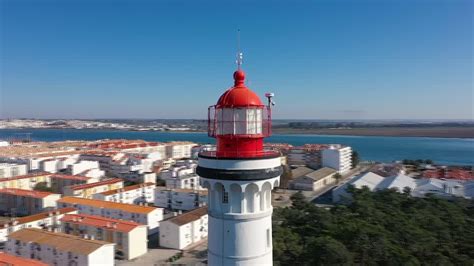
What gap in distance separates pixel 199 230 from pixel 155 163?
23490 mm

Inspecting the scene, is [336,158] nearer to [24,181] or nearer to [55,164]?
[55,164]

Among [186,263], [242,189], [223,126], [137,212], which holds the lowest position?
[186,263]

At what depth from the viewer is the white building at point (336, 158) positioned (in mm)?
42375

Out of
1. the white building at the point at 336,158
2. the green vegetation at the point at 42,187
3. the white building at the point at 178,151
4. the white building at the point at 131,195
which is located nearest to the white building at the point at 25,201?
the white building at the point at 131,195

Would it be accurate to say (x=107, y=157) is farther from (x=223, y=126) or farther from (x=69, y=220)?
(x=223, y=126)

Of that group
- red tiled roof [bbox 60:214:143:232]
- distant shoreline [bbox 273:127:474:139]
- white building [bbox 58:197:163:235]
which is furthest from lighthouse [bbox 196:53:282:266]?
distant shoreline [bbox 273:127:474:139]

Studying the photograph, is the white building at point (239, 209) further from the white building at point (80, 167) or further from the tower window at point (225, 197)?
the white building at point (80, 167)

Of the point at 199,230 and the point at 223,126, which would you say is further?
the point at 199,230

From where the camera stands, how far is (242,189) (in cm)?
300

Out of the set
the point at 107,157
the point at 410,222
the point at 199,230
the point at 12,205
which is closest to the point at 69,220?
the point at 199,230

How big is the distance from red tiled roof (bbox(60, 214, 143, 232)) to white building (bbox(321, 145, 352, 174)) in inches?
1167

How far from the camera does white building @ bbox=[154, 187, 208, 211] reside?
80.9 feet

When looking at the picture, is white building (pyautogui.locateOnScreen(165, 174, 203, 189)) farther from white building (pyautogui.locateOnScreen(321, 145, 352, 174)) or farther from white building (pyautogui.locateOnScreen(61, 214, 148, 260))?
Answer: white building (pyautogui.locateOnScreen(321, 145, 352, 174))

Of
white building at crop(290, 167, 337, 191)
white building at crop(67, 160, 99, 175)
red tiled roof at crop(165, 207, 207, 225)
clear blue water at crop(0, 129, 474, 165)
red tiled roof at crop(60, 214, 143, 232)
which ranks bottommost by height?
clear blue water at crop(0, 129, 474, 165)
